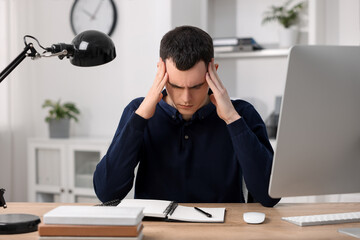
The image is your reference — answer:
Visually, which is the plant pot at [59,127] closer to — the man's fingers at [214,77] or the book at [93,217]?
the man's fingers at [214,77]

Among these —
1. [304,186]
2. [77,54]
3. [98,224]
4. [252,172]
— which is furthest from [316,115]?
[77,54]

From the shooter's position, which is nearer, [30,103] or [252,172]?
[252,172]

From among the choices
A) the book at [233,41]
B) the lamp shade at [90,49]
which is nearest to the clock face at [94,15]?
the book at [233,41]

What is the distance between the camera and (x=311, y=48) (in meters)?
1.21

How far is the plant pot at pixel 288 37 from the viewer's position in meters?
3.60

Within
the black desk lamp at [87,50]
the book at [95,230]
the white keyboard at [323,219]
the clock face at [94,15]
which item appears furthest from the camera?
the clock face at [94,15]

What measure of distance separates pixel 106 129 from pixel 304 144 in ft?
9.48

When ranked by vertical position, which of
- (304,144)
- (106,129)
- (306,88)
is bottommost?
(106,129)

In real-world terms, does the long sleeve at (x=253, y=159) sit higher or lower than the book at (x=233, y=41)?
lower

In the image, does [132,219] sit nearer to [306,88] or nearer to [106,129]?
[306,88]

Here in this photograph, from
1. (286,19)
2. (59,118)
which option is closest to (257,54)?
(286,19)

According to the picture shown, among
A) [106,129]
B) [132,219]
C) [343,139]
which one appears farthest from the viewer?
[106,129]

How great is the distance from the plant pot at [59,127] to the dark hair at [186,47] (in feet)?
7.27

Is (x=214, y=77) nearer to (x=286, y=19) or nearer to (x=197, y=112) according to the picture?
(x=197, y=112)
